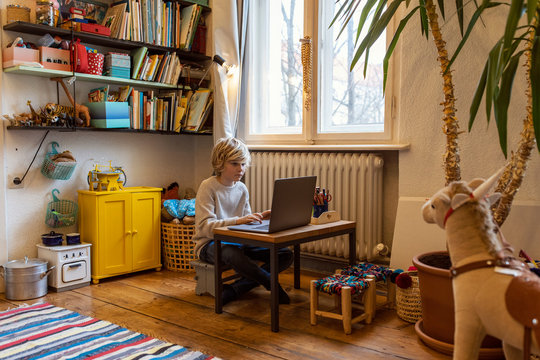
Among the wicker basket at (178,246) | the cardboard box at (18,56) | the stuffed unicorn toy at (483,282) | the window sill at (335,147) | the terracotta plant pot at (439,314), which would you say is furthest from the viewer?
the wicker basket at (178,246)

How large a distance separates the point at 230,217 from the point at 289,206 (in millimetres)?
565

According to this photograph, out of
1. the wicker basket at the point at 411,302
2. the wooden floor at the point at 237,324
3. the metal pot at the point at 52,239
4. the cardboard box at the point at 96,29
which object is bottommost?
the wooden floor at the point at 237,324

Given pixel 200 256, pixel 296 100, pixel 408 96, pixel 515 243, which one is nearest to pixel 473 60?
pixel 408 96

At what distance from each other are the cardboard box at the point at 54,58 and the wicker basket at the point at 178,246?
49.3 inches

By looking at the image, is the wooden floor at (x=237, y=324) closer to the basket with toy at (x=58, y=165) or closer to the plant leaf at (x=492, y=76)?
the basket with toy at (x=58, y=165)

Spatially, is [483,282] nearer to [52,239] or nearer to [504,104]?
[504,104]

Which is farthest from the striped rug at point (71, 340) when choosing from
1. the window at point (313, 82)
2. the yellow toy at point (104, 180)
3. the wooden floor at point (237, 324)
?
the window at point (313, 82)

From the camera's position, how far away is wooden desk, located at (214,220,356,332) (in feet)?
7.56

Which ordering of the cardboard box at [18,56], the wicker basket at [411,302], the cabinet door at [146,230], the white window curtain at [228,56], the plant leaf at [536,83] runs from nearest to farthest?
the plant leaf at [536,83] → the wicker basket at [411,302] → the cardboard box at [18,56] → the cabinet door at [146,230] → the white window curtain at [228,56]

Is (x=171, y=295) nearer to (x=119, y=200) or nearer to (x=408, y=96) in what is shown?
(x=119, y=200)

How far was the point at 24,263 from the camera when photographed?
2.95 meters

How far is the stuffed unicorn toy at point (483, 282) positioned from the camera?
1414 millimetres

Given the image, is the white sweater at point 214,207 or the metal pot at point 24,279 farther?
the metal pot at point 24,279

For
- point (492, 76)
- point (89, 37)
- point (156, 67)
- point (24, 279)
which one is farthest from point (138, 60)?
point (492, 76)
